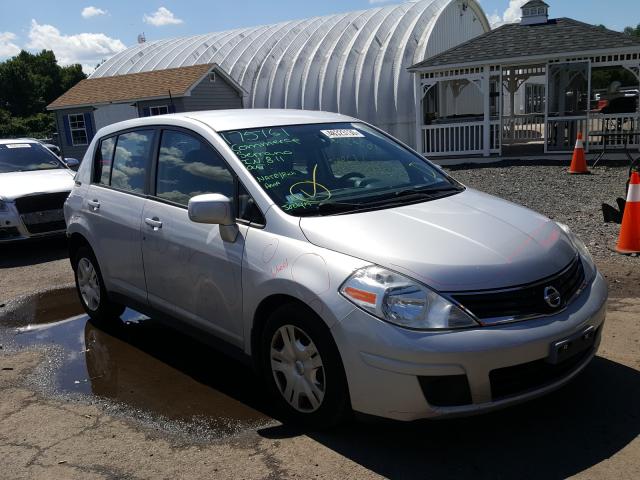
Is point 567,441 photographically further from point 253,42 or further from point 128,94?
point 253,42

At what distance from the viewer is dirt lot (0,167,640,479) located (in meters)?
3.11

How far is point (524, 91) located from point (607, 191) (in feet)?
79.7

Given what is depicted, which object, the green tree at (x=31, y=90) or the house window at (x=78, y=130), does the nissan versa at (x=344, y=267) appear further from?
the green tree at (x=31, y=90)

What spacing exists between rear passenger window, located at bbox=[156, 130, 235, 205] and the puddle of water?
124cm

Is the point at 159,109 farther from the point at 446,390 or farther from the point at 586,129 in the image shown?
the point at 446,390

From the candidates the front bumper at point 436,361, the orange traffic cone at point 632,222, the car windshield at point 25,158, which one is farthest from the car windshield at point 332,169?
the car windshield at point 25,158

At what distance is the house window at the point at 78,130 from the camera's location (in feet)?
93.0

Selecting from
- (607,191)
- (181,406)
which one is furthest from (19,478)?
(607,191)

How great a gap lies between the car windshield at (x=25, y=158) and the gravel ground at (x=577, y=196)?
26.2ft

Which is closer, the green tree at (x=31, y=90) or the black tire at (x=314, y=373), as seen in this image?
the black tire at (x=314, y=373)

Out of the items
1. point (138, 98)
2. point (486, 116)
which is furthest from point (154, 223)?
point (138, 98)

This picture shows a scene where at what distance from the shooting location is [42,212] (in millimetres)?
8844

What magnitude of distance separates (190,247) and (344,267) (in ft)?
4.31

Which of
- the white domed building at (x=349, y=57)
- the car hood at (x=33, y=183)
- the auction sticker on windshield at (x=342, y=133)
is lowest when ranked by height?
the car hood at (x=33, y=183)
